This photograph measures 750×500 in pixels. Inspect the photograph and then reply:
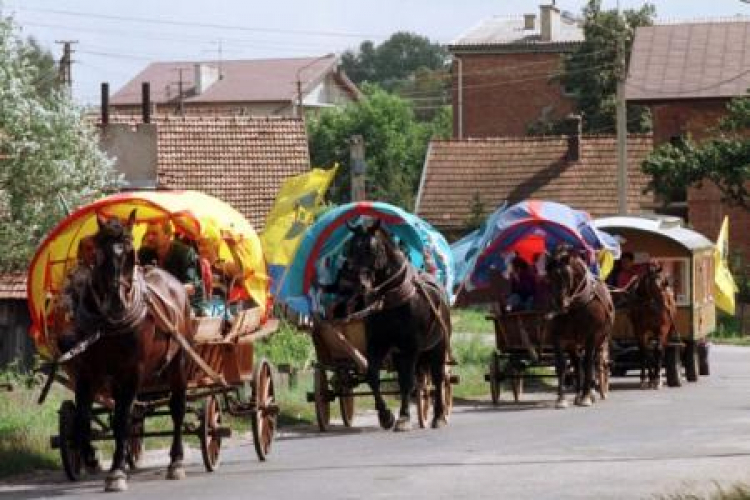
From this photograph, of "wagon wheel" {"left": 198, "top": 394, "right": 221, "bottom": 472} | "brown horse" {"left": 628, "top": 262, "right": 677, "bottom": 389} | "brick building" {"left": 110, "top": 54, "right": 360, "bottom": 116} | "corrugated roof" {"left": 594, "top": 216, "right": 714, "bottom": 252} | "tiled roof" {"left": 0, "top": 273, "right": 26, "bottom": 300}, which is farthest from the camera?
"brick building" {"left": 110, "top": 54, "right": 360, "bottom": 116}

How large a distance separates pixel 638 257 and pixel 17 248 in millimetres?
10038

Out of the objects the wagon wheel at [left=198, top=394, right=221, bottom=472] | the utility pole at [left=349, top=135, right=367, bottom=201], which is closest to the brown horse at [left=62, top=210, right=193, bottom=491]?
the wagon wheel at [left=198, top=394, right=221, bottom=472]

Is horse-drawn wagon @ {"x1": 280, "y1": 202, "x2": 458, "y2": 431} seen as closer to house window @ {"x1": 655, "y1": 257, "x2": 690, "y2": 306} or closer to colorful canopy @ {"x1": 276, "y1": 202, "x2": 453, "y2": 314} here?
colorful canopy @ {"x1": 276, "y1": 202, "x2": 453, "y2": 314}

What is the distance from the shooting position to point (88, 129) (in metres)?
35.1

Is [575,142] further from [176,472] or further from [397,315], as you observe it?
[176,472]

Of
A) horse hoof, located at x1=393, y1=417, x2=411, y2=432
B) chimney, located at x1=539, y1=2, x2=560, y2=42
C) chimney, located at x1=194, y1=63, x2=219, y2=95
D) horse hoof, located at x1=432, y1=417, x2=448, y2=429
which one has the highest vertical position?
chimney, located at x1=539, y1=2, x2=560, y2=42

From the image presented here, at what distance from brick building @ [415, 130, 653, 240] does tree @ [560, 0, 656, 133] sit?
1173 centimetres

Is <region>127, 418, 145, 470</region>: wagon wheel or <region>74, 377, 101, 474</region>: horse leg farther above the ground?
<region>74, 377, 101, 474</region>: horse leg

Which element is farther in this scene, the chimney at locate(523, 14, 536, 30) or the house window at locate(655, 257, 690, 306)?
the chimney at locate(523, 14, 536, 30)

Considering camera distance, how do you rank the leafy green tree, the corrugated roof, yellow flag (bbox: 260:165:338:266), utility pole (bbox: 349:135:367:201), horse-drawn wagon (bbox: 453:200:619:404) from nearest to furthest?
horse-drawn wagon (bbox: 453:200:619:404) < yellow flag (bbox: 260:165:338:266) < the corrugated roof < utility pole (bbox: 349:135:367:201) < the leafy green tree

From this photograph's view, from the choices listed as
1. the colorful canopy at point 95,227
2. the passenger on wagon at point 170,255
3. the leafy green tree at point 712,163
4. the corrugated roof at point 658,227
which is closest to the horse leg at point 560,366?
the corrugated roof at point 658,227

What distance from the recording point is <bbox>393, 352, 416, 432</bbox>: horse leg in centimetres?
2286

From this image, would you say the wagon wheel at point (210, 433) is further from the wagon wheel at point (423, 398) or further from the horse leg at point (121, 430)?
the wagon wheel at point (423, 398)

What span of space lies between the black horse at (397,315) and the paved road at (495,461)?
1.78 ft
